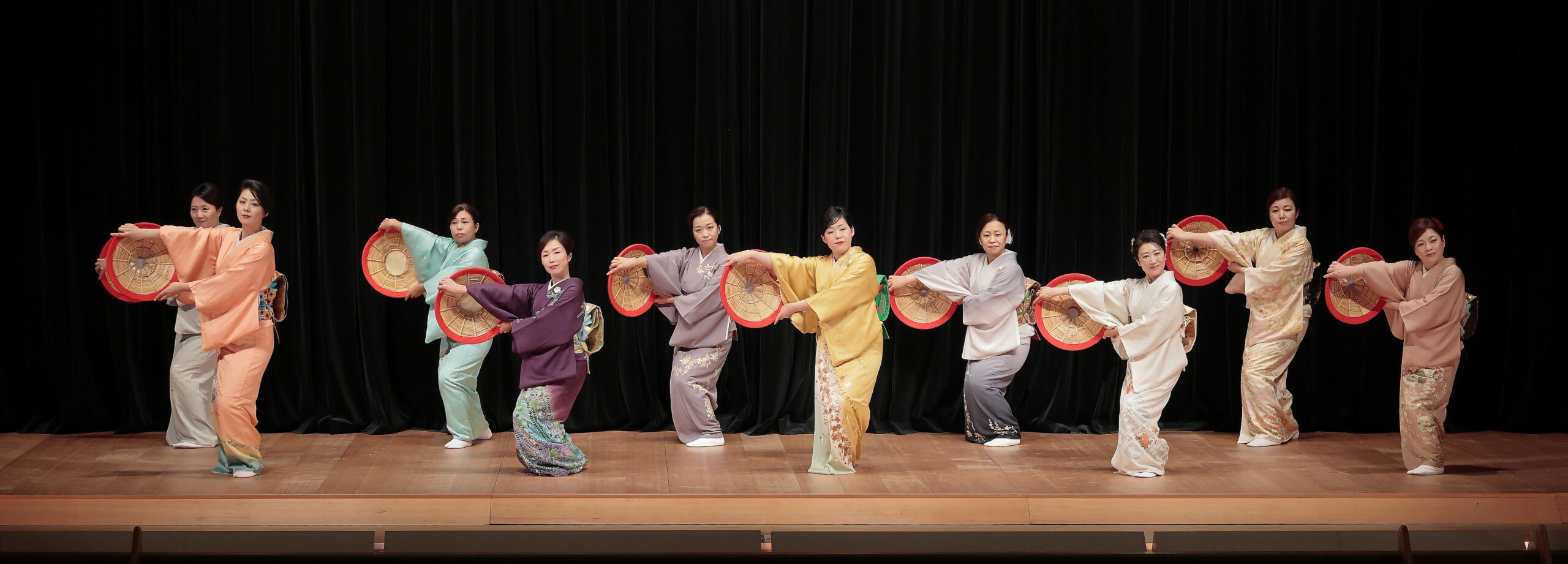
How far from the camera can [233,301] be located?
17.0ft

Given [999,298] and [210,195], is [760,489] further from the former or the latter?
[210,195]

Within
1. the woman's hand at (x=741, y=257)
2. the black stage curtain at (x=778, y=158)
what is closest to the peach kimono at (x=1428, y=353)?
the black stage curtain at (x=778, y=158)

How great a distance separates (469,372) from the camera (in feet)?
20.5

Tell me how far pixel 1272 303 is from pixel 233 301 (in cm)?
538

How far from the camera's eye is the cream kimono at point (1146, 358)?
17.4ft

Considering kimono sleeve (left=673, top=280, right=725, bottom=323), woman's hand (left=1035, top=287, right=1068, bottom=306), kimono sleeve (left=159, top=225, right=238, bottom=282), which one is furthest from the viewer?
kimono sleeve (left=673, top=280, right=725, bottom=323)

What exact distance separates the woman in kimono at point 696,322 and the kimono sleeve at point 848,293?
1.04 meters

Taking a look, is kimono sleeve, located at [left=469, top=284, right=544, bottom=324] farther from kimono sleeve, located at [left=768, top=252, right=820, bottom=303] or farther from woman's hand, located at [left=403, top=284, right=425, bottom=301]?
kimono sleeve, located at [left=768, top=252, right=820, bottom=303]

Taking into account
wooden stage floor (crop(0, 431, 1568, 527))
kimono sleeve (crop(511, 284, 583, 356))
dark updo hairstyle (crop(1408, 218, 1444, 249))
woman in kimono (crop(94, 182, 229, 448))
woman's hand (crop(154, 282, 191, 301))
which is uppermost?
dark updo hairstyle (crop(1408, 218, 1444, 249))

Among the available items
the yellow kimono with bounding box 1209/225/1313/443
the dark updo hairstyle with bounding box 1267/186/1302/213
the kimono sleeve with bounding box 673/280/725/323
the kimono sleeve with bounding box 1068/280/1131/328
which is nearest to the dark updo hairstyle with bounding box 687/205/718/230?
the kimono sleeve with bounding box 673/280/725/323

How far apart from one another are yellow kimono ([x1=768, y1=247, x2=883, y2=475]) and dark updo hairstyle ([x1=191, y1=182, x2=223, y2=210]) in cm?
275

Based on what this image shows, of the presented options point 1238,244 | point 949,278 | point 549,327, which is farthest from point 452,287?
point 1238,244

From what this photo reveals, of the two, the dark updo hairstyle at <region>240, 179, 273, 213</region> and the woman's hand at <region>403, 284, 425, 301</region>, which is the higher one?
the dark updo hairstyle at <region>240, 179, 273, 213</region>

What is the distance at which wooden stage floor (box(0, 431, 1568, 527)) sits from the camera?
4.87m
